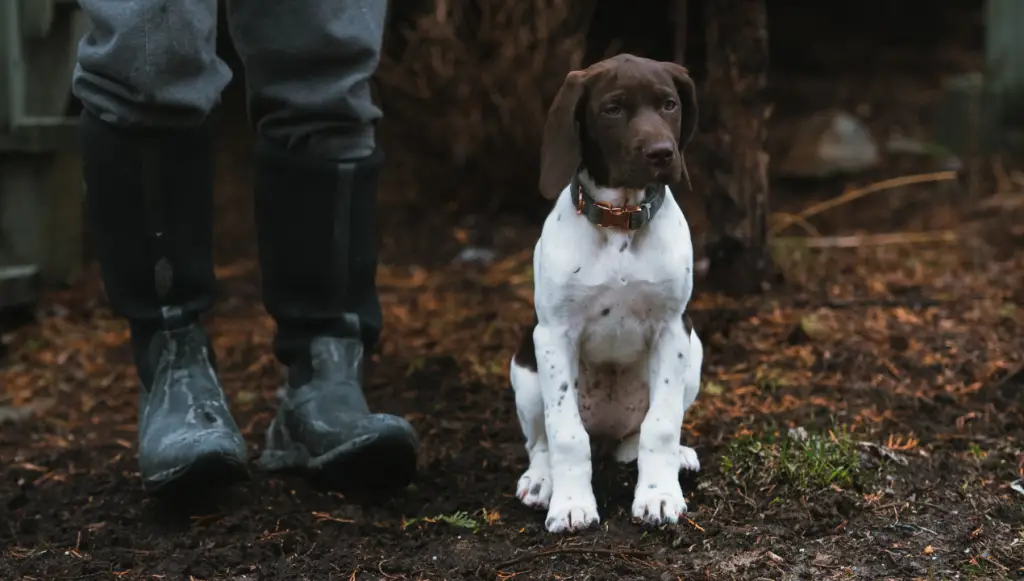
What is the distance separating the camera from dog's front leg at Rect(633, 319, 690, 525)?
2729mm

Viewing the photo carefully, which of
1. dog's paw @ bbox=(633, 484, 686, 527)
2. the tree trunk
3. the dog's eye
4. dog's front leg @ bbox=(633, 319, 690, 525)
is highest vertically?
the dog's eye

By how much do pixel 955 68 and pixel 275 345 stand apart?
5666mm

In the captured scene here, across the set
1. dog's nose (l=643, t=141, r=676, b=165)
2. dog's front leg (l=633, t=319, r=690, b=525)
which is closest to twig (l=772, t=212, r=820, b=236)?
dog's front leg (l=633, t=319, r=690, b=525)

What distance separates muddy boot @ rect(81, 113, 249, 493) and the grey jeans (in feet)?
0.29

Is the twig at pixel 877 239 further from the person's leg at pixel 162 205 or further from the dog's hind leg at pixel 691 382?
the person's leg at pixel 162 205

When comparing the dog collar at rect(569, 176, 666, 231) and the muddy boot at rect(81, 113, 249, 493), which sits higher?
the dog collar at rect(569, 176, 666, 231)

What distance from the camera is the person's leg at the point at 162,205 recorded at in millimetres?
2754

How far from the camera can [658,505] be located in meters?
2.72

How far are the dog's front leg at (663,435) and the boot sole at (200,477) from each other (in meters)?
0.85

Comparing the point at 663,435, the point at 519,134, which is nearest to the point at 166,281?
the point at 663,435

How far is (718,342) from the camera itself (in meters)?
4.07

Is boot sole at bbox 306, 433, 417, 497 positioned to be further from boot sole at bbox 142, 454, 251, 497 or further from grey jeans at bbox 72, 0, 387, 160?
grey jeans at bbox 72, 0, 387, 160

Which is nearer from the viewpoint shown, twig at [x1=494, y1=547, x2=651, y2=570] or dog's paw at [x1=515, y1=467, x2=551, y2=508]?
twig at [x1=494, y1=547, x2=651, y2=570]

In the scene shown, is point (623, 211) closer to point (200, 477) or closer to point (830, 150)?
point (200, 477)
